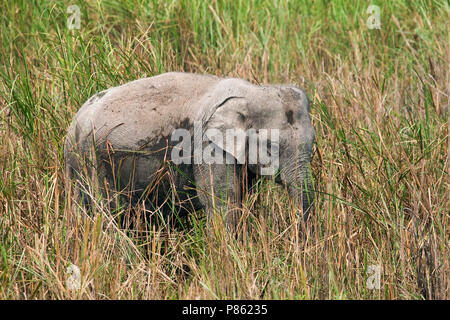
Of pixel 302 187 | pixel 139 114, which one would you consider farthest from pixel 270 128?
pixel 139 114

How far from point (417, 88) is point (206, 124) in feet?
6.57

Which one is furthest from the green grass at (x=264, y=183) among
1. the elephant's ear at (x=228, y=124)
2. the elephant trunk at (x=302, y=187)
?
the elephant's ear at (x=228, y=124)

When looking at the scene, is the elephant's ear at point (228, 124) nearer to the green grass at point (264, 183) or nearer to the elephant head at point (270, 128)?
the elephant head at point (270, 128)

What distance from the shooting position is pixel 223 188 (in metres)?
3.57

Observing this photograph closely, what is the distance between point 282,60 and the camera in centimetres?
536

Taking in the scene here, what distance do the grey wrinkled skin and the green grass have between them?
13cm

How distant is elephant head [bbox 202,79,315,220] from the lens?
352cm

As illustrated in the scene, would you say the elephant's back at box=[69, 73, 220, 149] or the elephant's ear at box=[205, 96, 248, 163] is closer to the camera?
the elephant's ear at box=[205, 96, 248, 163]

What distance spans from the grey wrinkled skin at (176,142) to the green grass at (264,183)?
13cm

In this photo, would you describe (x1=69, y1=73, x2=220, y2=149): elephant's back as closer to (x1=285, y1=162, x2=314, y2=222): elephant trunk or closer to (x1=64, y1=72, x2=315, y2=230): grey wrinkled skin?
(x1=64, y1=72, x2=315, y2=230): grey wrinkled skin

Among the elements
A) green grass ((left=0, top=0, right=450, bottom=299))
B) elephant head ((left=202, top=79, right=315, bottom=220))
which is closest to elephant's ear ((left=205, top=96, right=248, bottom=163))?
elephant head ((left=202, top=79, right=315, bottom=220))

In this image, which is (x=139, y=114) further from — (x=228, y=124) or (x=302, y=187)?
(x=302, y=187)
